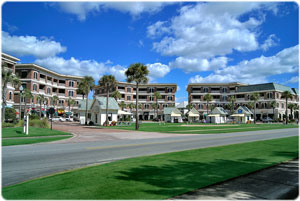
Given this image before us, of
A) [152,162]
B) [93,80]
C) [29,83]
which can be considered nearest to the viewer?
[152,162]

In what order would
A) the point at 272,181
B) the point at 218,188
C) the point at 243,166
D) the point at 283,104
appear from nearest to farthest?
the point at 218,188 → the point at 272,181 → the point at 243,166 → the point at 283,104

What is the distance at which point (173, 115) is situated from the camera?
2876 inches

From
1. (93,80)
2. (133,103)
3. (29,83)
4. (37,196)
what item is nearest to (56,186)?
(37,196)

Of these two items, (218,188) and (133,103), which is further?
(133,103)

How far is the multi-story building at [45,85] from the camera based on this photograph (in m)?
63.8

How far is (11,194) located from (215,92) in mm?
96255

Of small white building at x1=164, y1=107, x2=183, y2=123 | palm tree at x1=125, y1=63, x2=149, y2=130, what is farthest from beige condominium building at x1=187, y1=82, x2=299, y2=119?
palm tree at x1=125, y1=63, x2=149, y2=130

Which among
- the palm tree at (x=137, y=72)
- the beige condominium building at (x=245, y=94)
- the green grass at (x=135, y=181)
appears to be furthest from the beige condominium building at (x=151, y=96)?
the green grass at (x=135, y=181)

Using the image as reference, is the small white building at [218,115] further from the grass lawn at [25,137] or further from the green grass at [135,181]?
the green grass at [135,181]

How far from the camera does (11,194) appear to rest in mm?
5758

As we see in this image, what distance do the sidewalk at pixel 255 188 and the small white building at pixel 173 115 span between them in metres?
65.7

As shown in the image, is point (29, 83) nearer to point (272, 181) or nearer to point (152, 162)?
point (152, 162)

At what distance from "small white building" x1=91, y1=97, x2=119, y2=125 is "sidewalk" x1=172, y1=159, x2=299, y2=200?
4222 cm

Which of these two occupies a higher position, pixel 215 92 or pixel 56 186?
pixel 215 92
